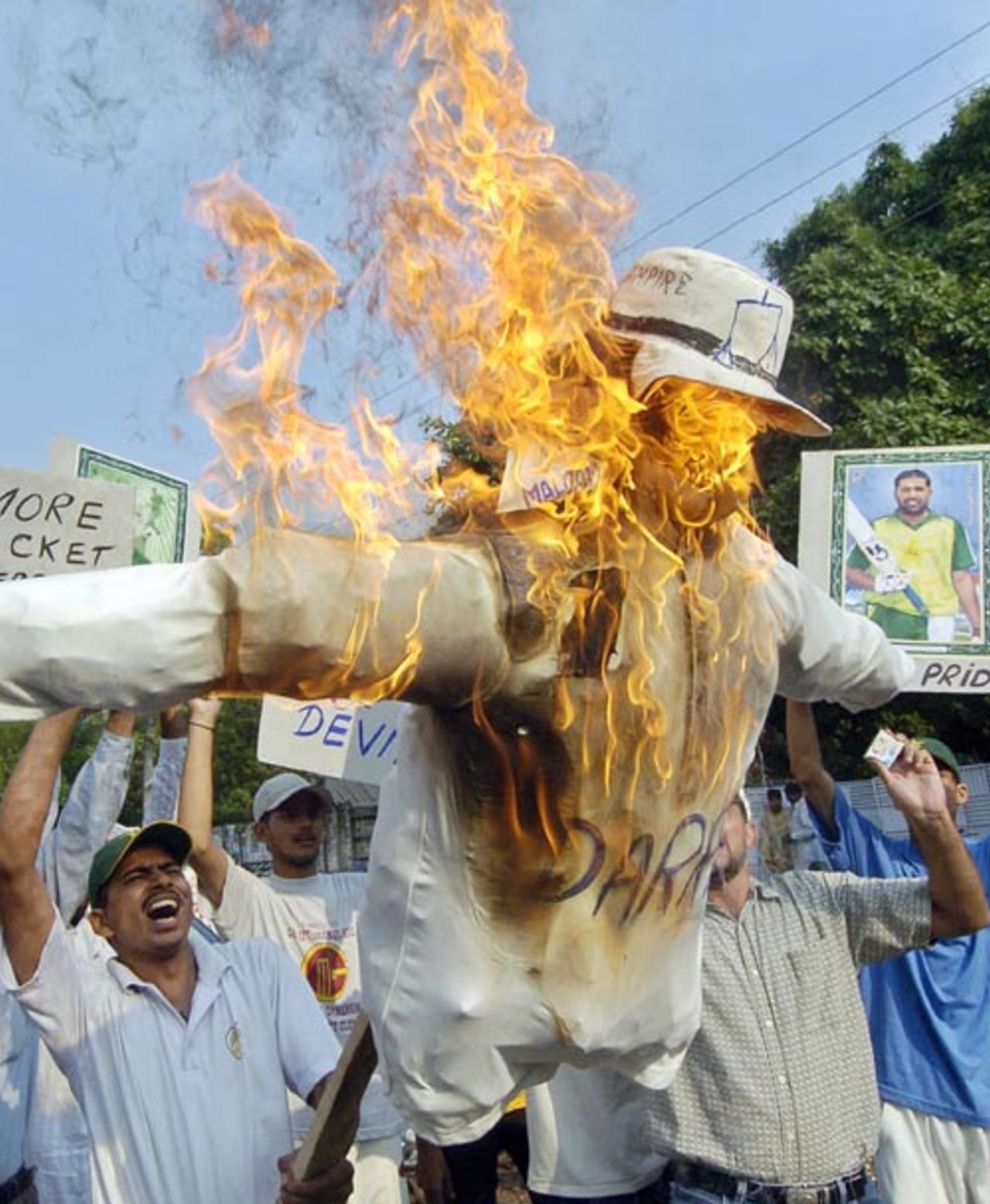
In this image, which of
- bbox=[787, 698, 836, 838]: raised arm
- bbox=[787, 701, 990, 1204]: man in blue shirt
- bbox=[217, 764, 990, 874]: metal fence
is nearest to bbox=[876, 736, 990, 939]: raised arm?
bbox=[787, 698, 836, 838]: raised arm

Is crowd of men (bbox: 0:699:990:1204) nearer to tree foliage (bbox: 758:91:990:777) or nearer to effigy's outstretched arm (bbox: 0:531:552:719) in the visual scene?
effigy's outstretched arm (bbox: 0:531:552:719)

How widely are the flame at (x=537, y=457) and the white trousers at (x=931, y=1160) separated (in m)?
2.71

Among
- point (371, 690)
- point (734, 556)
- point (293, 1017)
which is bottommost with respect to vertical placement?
point (293, 1017)

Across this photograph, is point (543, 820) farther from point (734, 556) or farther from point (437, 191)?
point (437, 191)

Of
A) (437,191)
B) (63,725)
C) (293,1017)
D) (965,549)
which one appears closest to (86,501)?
(63,725)

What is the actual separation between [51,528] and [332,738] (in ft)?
5.88

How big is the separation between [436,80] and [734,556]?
0.94m

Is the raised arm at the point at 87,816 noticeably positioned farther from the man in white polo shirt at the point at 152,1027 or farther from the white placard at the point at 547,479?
the white placard at the point at 547,479

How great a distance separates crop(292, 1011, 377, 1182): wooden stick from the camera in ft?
9.05

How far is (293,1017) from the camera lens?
378 cm

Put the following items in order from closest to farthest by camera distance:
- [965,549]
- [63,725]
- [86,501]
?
[63,725], [86,501], [965,549]

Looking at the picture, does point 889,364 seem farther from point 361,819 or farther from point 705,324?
point 361,819

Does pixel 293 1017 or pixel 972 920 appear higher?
pixel 972 920

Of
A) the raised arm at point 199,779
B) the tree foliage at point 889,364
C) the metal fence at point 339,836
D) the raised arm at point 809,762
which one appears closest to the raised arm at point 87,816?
the raised arm at point 199,779
